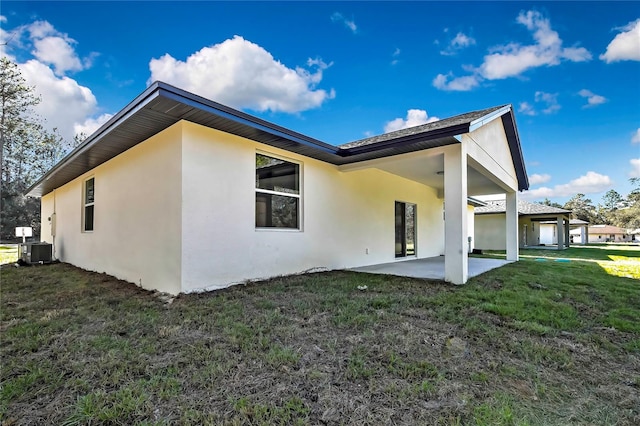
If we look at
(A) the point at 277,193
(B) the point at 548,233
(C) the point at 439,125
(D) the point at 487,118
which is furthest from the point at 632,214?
(A) the point at 277,193

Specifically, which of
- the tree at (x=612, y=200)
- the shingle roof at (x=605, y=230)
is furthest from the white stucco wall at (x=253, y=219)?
the tree at (x=612, y=200)

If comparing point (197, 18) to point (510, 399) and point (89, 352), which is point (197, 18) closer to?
point (89, 352)

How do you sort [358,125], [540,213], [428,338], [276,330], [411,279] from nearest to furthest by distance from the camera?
[428,338]
[276,330]
[411,279]
[358,125]
[540,213]

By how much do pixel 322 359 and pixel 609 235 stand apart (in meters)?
61.2

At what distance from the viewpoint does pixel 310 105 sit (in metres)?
11.9

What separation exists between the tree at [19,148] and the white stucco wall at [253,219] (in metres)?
22.7

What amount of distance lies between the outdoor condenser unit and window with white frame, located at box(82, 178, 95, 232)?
6.76ft

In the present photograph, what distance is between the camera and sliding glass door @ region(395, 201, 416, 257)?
34.2 ft

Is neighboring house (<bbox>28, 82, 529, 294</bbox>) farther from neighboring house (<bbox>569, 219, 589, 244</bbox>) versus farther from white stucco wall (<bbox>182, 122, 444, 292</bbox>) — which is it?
neighboring house (<bbox>569, 219, 589, 244</bbox>)

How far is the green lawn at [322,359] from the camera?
1895 millimetres

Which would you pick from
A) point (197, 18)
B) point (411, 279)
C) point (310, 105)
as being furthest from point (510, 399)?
point (310, 105)

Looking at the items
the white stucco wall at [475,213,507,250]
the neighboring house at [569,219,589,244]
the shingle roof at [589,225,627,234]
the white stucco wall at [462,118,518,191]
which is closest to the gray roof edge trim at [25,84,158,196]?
the white stucco wall at [462,118,518,191]

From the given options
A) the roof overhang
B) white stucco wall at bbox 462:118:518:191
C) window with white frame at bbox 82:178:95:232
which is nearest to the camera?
the roof overhang

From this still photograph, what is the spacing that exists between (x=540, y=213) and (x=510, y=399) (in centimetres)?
2071
